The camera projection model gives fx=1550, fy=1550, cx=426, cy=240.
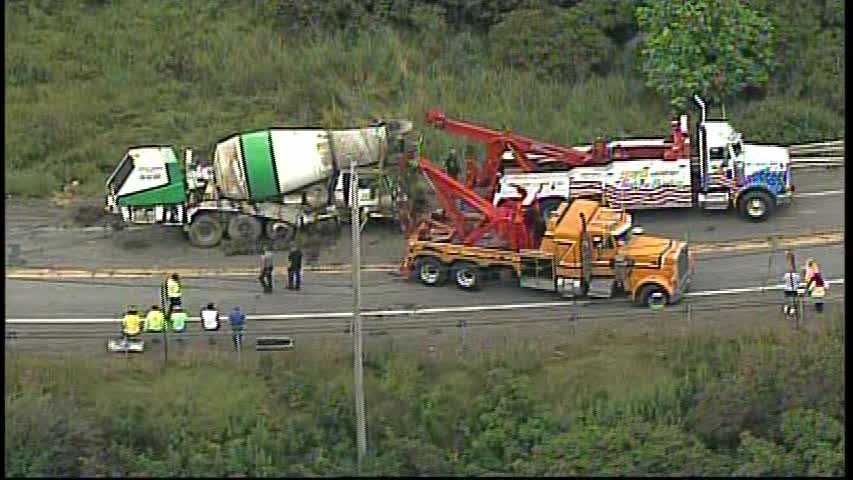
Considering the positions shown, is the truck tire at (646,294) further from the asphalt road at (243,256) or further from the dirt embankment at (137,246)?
the dirt embankment at (137,246)

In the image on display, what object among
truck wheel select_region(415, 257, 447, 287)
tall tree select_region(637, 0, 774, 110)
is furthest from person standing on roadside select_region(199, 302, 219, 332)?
tall tree select_region(637, 0, 774, 110)

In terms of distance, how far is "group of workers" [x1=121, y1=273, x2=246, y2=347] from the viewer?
28.8m

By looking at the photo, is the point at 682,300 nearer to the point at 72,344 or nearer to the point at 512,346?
the point at 512,346

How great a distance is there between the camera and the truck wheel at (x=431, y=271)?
31.6 meters

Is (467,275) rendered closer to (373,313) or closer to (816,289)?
(373,313)

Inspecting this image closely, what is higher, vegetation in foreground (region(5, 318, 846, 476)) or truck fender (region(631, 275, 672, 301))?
truck fender (region(631, 275, 672, 301))

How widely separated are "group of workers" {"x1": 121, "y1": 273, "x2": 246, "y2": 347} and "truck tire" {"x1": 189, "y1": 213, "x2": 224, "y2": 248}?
4.03 meters

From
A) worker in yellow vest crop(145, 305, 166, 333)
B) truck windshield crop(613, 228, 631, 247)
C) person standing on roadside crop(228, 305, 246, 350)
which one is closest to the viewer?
person standing on roadside crop(228, 305, 246, 350)

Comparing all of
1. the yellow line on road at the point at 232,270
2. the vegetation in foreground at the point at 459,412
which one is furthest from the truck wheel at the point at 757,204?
the vegetation in foreground at the point at 459,412

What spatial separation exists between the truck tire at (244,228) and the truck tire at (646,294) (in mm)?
8926

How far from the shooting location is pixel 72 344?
2938 centimetres

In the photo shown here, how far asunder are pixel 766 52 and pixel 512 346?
647 inches

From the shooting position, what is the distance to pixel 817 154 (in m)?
39.0

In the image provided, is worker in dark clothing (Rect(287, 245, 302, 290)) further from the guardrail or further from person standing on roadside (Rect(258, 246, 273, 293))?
the guardrail
